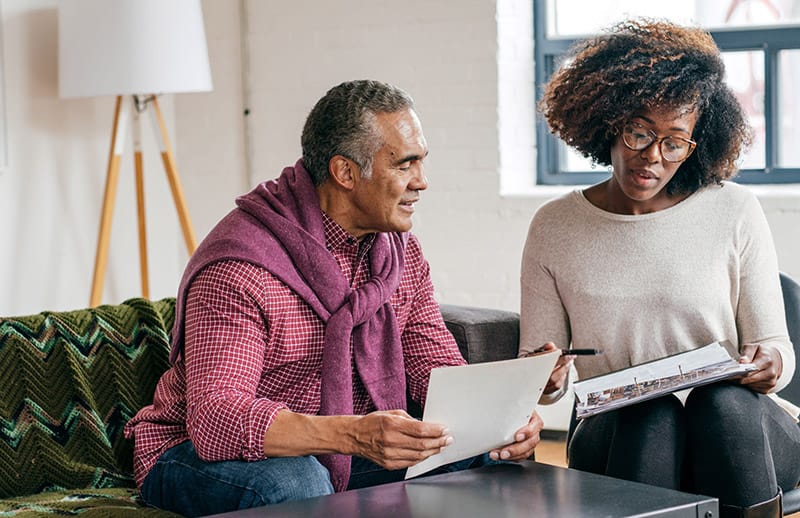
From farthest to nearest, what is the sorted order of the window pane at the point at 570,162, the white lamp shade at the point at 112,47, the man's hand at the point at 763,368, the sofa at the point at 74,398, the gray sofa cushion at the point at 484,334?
the window pane at the point at 570,162 < the white lamp shade at the point at 112,47 < the gray sofa cushion at the point at 484,334 < the sofa at the point at 74,398 < the man's hand at the point at 763,368

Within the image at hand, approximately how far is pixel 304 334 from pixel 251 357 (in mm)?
154

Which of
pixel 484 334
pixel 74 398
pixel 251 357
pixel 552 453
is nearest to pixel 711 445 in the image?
pixel 484 334

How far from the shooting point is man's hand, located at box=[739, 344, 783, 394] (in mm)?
2209

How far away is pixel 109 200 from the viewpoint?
3.98 meters

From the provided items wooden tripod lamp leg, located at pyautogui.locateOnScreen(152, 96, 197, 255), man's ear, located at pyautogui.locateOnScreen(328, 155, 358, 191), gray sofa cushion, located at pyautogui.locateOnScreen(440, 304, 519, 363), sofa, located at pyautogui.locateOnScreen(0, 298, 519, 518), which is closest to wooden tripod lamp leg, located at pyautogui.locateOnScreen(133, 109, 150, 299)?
wooden tripod lamp leg, located at pyautogui.locateOnScreen(152, 96, 197, 255)

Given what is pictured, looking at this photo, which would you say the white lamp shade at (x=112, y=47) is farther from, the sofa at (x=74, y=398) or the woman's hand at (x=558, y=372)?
the woman's hand at (x=558, y=372)

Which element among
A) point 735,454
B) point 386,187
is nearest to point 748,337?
point 735,454

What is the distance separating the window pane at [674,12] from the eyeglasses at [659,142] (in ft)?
5.42

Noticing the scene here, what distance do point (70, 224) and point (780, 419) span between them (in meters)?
2.67

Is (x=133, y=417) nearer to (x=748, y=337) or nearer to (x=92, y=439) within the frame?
(x=92, y=439)

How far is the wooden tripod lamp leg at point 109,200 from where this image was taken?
3.93 m

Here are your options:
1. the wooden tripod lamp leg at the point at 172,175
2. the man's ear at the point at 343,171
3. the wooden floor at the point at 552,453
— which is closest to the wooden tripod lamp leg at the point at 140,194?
the wooden tripod lamp leg at the point at 172,175

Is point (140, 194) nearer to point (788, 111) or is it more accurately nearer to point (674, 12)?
point (674, 12)

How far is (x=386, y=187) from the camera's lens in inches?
88.0
